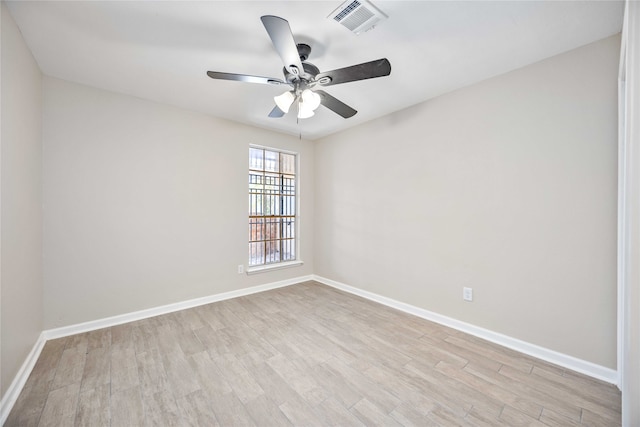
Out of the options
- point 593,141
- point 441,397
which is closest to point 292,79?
point 593,141

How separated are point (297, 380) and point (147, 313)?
6.98ft

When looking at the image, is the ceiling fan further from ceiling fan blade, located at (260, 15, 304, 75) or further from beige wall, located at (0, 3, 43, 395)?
beige wall, located at (0, 3, 43, 395)

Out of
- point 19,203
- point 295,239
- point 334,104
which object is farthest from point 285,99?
point 295,239

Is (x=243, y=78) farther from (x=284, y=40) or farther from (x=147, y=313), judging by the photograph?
(x=147, y=313)

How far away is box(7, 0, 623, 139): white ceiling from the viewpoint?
165 centimetres

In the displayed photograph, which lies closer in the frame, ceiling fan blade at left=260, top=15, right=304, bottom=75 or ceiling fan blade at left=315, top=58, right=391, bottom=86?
ceiling fan blade at left=260, top=15, right=304, bottom=75

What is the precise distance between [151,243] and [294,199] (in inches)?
88.4

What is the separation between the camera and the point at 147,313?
295 cm

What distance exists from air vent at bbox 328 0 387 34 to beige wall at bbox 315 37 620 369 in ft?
4.82

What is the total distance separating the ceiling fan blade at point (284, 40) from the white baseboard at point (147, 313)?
9.76 feet

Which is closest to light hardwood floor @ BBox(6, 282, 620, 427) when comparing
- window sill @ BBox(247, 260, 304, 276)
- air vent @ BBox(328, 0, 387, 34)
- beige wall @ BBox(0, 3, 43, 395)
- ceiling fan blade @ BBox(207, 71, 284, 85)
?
beige wall @ BBox(0, 3, 43, 395)

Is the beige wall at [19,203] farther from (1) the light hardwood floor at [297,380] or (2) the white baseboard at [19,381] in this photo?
(1) the light hardwood floor at [297,380]

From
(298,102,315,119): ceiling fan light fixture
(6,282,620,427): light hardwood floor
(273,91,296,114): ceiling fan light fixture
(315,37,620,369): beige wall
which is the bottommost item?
(6,282,620,427): light hardwood floor

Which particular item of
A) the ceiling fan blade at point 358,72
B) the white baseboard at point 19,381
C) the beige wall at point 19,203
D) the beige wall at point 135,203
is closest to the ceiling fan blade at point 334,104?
the ceiling fan blade at point 358,72
